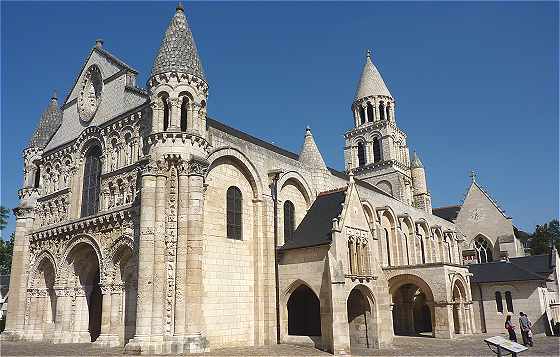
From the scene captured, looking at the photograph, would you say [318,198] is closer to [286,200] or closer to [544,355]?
[286,200]

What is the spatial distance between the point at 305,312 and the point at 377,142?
31974 millimetres

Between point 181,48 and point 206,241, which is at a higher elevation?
point 181,48

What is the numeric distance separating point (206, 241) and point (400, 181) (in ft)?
114

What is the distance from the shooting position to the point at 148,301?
56.7 feet

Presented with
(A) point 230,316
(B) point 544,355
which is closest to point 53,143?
(A) point 230,316

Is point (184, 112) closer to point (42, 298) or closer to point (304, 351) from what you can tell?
point (304, 351)

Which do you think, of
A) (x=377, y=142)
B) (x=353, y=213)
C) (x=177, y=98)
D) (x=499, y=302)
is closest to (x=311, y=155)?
(x=353, y=213)

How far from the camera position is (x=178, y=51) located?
20.6m

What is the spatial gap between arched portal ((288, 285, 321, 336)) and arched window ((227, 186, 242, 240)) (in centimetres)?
476

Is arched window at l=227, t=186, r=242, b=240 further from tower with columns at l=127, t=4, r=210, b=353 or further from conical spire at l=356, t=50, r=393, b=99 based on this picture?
conical spire at l=356, t=50, r=393, b=99

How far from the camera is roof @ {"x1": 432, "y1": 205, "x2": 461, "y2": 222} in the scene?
54731 mm

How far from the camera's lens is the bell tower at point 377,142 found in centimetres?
5069

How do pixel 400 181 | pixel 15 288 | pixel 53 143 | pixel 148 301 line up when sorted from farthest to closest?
pixel 400 181, pixel 53 143, pixel 15 288, pixel 148 301

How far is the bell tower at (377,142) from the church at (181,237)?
21.3 m
